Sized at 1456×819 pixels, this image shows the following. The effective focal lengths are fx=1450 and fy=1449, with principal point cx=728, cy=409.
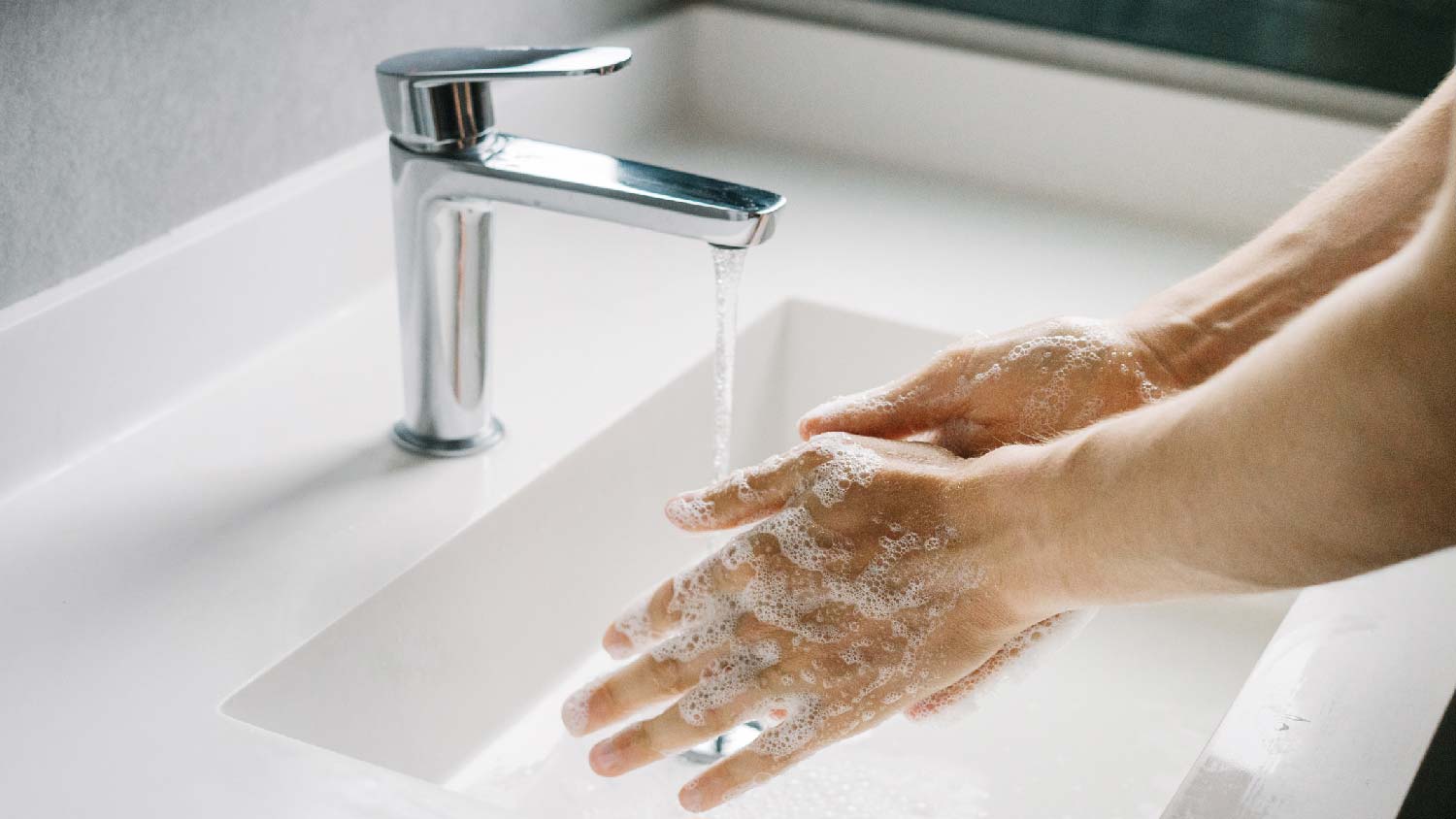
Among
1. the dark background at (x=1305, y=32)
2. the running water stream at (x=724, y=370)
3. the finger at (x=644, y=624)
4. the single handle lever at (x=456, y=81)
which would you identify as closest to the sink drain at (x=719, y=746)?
the running water stream at (x=724, y=370)

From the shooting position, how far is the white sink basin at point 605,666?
76 cm

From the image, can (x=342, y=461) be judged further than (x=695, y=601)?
Yes

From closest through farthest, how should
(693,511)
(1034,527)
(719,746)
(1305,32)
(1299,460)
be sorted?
1. (1299,460)
2. (1034,527)
3. (693,511)
4. (719,746)
5. (1305,32)

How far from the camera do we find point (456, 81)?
74cm

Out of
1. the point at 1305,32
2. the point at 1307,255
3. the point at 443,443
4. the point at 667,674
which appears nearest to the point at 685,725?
the point at 667,674

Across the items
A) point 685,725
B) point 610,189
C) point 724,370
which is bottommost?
point 685,725

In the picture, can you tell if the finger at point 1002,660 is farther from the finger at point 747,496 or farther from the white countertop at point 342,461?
the white countertop at point 342,461

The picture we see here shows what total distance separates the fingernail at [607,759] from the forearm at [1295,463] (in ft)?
0.78

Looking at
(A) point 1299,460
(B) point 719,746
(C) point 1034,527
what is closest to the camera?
(A) point 1299,460

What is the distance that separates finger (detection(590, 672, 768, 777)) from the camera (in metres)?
0.68

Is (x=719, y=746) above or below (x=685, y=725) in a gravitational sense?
below

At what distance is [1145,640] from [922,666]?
354mm

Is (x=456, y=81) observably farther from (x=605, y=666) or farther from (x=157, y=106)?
(x=605, y=666)

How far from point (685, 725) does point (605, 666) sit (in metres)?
0.24
